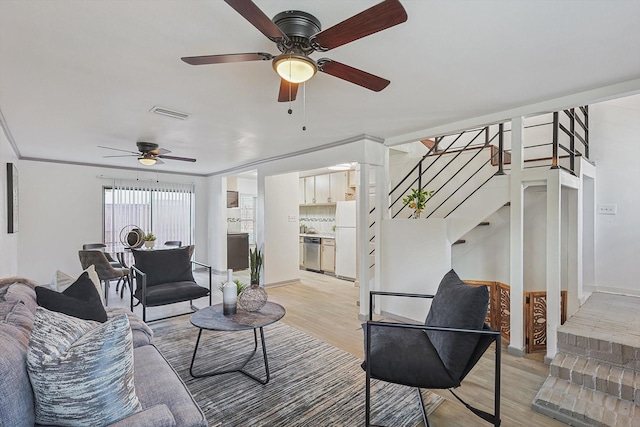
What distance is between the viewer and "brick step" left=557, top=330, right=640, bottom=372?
→ 232 cm

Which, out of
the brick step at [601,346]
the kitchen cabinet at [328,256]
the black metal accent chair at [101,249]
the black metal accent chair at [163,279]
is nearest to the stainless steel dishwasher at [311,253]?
the kitchen cabinet at [328,256]

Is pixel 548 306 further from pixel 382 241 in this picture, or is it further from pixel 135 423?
pixel 135 423

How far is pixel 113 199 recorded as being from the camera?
6.12m

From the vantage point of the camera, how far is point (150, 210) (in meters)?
6.53

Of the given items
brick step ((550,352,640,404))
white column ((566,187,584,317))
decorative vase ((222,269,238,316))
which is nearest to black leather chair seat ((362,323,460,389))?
decorative vase ((222,269,238,316))

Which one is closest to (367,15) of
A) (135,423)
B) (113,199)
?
(135,423)

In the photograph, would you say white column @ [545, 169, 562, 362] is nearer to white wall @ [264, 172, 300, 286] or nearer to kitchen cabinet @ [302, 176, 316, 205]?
white wall @ [264, 172, 300, 286]

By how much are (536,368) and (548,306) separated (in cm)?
55

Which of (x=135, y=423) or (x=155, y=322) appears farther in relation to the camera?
(x=155, y=322)

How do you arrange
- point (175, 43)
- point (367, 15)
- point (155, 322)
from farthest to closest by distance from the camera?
point (155, 322) < point (175, 43) < point (367, 15)

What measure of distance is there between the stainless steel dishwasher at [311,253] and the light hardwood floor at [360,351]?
3.32 feet

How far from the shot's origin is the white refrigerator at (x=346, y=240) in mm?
6223

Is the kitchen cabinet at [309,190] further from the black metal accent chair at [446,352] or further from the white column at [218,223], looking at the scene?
the black metal accent chair at [446,352]

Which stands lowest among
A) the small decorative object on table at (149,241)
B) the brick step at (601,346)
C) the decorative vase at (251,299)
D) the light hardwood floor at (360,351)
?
the light hardwood floor at (360,351)
